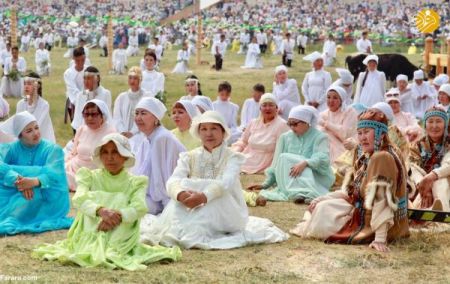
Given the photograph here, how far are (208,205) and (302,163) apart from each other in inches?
81.1

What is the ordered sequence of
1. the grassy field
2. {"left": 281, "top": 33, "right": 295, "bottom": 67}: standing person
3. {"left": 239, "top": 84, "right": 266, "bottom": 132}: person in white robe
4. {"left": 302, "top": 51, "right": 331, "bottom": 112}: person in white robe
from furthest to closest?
{"left": 281, "top": 33, "right": 295, "bottom": 67}: standing person
{"left": 302, "top": 51, "right": 331, "bottom": 112}: person in white robe
{"left": 239, "top": 84, "right": 266, "bottom": 132}: person in white robe
the grassy field

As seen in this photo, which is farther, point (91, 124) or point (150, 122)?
point (91, 124)

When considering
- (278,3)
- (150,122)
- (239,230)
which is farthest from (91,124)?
(278,3)

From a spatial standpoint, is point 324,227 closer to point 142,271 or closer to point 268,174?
point 142,271

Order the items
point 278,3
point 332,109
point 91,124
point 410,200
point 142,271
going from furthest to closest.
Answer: point 278,3
point 332,109
point 91,124
point 410,200
point 142,271

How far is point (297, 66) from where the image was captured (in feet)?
90.3

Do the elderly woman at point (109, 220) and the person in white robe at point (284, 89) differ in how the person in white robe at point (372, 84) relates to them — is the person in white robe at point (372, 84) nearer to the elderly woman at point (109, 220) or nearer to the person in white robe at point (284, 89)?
the person in white robe at point (284, 89)

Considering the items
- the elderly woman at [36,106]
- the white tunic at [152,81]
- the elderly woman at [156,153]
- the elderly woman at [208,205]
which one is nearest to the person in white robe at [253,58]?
the white tunic at [152,81]

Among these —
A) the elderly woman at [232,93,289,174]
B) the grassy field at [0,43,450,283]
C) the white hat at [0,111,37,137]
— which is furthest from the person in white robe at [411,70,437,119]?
the white hat at [0,111,37,137]

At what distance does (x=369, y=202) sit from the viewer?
5531mm

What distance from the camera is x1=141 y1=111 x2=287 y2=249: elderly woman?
5.65 metres

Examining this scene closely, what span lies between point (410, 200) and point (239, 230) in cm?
151

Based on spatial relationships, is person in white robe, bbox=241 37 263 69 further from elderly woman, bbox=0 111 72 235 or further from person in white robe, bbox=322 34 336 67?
elderly woman, bbox=0 111 72 235

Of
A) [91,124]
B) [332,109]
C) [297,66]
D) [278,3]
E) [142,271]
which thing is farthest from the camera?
[278,3]
